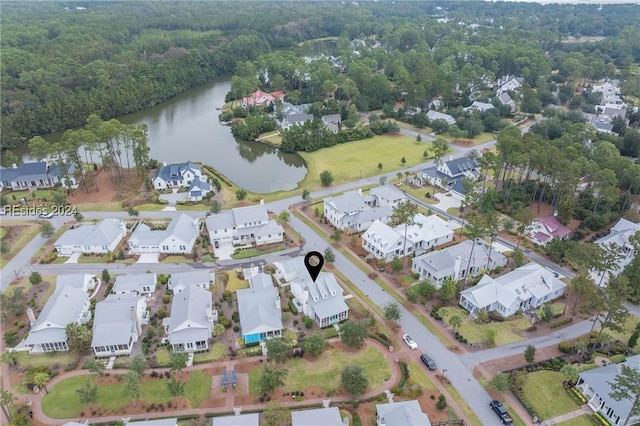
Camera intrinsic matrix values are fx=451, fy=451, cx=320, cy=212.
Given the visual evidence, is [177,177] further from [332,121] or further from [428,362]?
[428,362]

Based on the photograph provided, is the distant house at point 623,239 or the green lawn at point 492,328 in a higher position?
the distant house at point 623,239

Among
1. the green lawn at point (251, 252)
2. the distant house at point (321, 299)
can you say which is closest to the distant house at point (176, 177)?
the green lawn at point (251, 252)

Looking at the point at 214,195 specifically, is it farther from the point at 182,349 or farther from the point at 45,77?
the point at 45,77

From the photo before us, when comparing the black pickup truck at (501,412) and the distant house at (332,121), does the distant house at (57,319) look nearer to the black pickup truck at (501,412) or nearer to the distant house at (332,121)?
the black pickup truck at (501,412)

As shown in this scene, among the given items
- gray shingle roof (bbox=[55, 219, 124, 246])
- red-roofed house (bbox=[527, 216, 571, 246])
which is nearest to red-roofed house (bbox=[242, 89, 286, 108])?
gray shingle roof (bbox=[55, 219, 124, 246])

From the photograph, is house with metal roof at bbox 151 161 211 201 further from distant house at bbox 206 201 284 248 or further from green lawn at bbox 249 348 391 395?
green lawn at bbox 249 348 391 395

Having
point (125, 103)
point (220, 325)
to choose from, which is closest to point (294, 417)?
point (220, 325)

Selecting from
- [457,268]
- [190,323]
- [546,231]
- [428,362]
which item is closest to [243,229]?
[190,323]
